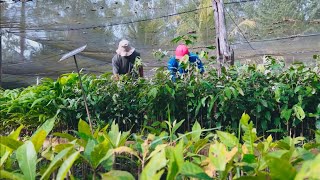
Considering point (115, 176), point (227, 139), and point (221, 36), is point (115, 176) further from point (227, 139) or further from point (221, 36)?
point (221, 36)

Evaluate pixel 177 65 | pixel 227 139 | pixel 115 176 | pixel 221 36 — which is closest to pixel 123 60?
pixel 221 36

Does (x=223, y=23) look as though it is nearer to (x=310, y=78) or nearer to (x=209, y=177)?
(x=310, y=78)

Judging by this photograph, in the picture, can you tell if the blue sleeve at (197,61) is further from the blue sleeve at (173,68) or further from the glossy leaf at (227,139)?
the glossy leaf at (227,139)

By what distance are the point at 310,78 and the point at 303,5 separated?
4.98 meters

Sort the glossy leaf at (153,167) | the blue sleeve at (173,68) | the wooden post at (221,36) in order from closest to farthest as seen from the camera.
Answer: the glossy leaf at (153,167)
the blue sleeve at (173,68)
the wooden post at (221,36)

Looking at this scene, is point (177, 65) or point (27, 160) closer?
point (27, 160)

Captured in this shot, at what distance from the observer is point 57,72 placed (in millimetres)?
7562

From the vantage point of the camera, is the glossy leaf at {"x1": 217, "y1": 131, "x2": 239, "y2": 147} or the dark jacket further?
the dark jacket

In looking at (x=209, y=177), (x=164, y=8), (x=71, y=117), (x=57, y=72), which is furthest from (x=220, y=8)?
(x=57, y=72)

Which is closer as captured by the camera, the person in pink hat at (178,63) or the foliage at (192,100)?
the foliage at (192,100)

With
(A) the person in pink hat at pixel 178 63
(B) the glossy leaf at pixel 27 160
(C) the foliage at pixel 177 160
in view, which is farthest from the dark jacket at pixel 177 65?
(B) the glossy leaf at pixel 27 160

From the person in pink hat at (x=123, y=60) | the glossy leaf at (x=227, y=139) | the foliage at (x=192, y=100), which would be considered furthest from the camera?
the person in pink hat at (x=123, y=60)

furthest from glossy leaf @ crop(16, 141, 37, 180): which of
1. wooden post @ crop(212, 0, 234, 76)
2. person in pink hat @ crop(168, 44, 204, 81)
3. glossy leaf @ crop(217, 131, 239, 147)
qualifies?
wooden post @ crop(212, 0, 234, 76)

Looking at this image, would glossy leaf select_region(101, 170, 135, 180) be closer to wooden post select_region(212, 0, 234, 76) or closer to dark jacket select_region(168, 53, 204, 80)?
dark jacket select_region(168, 53, 204, 80)
